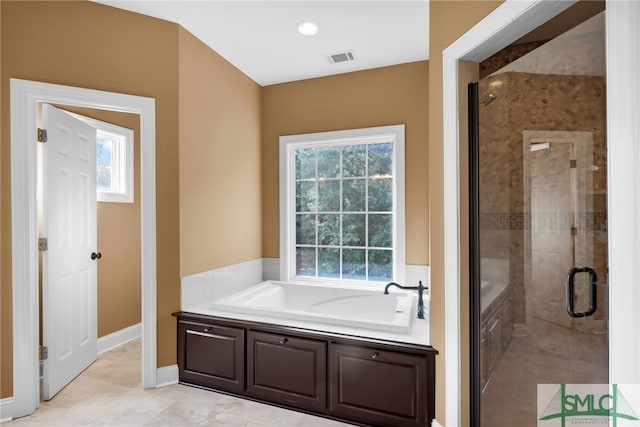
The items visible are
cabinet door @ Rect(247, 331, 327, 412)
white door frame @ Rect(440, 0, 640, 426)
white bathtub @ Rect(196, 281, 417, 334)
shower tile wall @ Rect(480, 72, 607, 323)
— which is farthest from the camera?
white bathtub @ Rect(196, 281, 417, 334)

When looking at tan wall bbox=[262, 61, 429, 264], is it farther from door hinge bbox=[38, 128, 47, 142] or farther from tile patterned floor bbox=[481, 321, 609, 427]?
door hinge bbox=[38, 128, 47, 142]

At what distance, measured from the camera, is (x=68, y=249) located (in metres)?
2.53

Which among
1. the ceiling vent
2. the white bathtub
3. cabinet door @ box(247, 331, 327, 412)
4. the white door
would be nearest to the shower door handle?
the white bathtub

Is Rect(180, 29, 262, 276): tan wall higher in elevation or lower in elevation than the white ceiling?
lower

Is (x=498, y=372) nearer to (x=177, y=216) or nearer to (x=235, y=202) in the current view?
(x=177, y=216)

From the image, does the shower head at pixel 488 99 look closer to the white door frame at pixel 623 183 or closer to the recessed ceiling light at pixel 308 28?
the white door frame at pixel 623 183

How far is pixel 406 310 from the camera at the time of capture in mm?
2434

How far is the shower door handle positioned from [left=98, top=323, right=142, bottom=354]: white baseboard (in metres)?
3.56

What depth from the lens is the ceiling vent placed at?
2.93 m

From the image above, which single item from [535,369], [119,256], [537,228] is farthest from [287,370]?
[119,256]

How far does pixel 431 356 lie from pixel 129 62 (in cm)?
274

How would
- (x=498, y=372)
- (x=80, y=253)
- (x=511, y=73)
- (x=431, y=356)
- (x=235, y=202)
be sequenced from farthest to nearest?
1. (x=235, y=202)
2. (x=80, y=253)
3. (x=431, y=356)
4. (x=498, y=372)
5. (x=511, y=73)

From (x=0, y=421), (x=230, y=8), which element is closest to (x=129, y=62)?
(x=230, y=8)

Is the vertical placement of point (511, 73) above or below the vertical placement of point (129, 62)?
below
